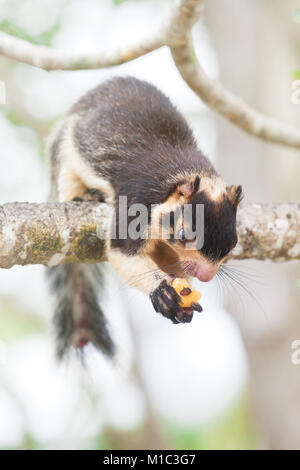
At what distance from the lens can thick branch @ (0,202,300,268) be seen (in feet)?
13.2

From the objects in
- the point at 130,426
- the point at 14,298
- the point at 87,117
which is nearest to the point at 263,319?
the point at 130,426

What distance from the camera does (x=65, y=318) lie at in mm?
5441

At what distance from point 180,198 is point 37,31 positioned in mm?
3299

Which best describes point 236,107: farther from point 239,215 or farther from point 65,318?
point 65,318

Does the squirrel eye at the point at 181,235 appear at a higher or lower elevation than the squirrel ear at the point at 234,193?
lower

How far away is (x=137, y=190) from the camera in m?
4.43

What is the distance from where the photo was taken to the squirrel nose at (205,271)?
361 cm

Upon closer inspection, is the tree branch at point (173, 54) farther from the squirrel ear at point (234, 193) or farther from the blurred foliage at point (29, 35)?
the squirrel ear at point (234, 193)

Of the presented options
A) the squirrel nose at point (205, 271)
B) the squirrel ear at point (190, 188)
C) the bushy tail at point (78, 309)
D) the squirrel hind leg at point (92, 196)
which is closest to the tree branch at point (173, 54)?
the squirrel ear at point (190, 188)

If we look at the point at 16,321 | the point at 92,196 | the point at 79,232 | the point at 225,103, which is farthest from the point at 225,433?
the point at 79,232

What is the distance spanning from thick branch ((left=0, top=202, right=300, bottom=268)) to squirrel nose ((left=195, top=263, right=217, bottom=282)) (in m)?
1.06

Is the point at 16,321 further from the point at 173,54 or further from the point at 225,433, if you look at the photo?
the point at 173,54

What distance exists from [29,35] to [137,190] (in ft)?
7.89

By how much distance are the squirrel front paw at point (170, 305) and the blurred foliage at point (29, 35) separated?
263cm
